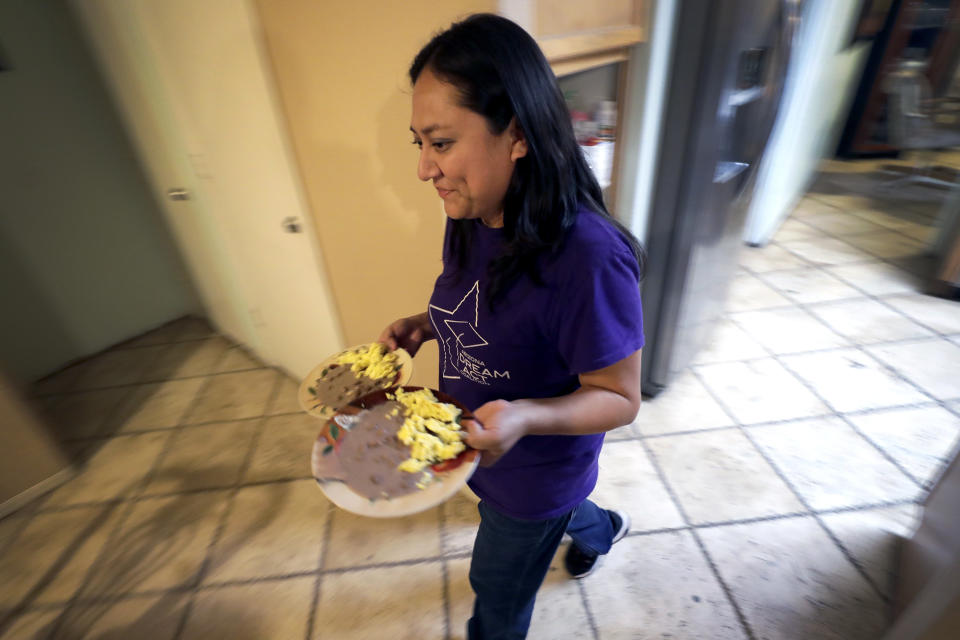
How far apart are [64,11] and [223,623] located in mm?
2714

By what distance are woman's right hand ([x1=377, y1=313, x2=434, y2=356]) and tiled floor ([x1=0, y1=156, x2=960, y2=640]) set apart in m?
0.83

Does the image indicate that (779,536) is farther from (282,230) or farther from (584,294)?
(282,230)

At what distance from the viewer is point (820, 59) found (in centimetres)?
293

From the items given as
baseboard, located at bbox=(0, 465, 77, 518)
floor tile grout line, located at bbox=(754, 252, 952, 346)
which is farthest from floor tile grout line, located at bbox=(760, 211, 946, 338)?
baseboard, located at bbox=(0, 465, 77, 518)

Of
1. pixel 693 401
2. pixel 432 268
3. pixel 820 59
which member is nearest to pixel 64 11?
pixel 432 268

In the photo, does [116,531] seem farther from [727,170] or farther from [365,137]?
[727,170]

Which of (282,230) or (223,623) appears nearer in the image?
(223,623)

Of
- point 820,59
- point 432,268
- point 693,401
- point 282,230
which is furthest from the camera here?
point 820,59

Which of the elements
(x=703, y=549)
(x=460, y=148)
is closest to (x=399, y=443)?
(x=460, y=148)

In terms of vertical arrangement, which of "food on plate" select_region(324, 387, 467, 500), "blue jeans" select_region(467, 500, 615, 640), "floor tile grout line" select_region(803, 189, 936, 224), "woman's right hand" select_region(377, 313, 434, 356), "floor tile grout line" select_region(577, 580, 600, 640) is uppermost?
"woman's right hand" select_region(377, 313, 434, 356)

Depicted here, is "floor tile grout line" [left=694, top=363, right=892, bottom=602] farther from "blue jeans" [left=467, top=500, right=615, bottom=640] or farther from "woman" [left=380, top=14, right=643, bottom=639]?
"woman" [left=380, top=14, right=643, bottom=639]

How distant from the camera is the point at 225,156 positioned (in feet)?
5.87

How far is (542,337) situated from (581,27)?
2.91 ft

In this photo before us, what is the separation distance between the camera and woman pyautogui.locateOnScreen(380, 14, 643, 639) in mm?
668
